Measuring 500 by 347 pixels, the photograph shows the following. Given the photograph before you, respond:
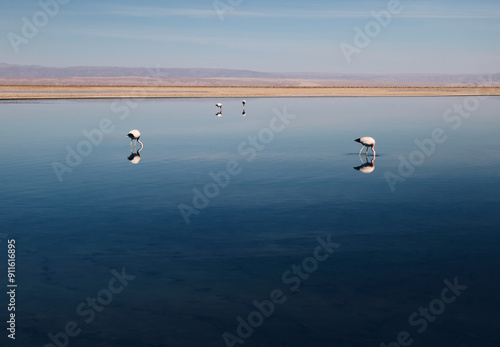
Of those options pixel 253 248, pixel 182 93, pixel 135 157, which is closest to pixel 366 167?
pixel 135 157

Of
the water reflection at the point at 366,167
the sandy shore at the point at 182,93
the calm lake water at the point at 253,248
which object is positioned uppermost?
the sandy shore at the point at 182,93

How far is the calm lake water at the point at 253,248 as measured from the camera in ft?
35.7

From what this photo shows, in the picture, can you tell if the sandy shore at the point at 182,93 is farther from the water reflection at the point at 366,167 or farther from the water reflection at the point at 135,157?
the water reflection at the point at 366,167

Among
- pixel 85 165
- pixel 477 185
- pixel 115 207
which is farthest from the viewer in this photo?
pixel 85 165

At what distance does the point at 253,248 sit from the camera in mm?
15094

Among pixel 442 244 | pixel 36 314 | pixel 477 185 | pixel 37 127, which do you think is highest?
pixel 37 127

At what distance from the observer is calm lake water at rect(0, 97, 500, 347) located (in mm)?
10891

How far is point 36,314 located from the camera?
37.3 ft

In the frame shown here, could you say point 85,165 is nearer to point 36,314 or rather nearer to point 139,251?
point 139,251

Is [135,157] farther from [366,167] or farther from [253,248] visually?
[253,248]

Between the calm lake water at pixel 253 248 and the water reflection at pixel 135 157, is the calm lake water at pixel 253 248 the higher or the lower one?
the lower one

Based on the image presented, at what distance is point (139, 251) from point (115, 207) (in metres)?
4.76

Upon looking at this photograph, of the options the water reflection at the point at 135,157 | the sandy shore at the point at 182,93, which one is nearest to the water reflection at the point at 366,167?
the water reflection at the point at 135,157

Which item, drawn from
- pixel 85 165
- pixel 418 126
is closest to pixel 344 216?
pixel 85 165
